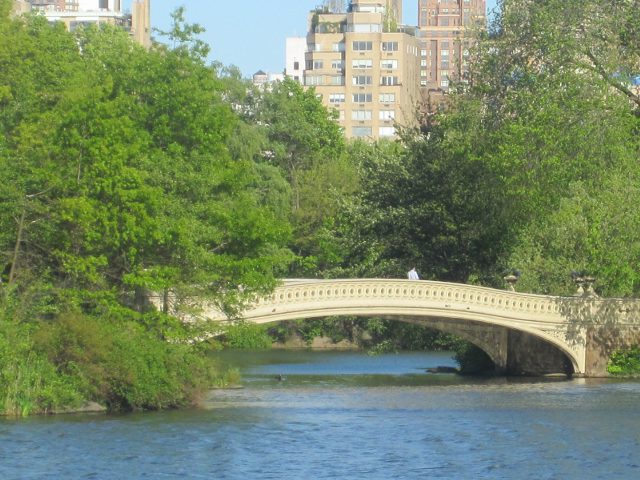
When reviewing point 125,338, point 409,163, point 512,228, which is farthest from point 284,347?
point 125,338

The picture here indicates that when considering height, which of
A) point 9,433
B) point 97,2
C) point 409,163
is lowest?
point 9,433

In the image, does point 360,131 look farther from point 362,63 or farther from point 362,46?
point 362,46

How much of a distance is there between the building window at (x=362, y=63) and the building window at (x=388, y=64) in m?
0.99

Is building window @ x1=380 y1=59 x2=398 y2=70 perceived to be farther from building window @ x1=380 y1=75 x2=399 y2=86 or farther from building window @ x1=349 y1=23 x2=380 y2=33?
building window @ x1=349 y1=23 x2=380 y2=33

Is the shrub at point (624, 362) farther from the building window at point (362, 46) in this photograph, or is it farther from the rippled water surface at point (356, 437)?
the building window at point (362, 46)

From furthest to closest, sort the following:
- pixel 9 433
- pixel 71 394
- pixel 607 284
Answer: pixel 607 284
pixel 71 394
pixel 9 433

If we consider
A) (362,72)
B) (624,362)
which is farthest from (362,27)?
(624,362)

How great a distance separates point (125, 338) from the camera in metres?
39.9

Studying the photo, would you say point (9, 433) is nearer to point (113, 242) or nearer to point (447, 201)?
point (113, 242)

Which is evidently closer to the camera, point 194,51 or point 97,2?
point 194,51

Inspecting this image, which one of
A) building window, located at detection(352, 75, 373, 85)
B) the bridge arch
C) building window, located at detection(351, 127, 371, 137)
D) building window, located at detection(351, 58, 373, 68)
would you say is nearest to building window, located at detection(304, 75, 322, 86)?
building window, located at detection(352, 75, 373, 85)

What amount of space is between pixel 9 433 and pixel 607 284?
72.4 ft

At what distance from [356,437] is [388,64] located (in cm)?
11493

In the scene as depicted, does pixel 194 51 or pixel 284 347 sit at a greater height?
pixel 194 51
